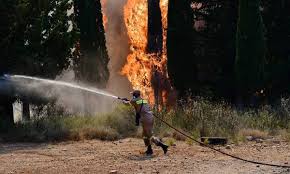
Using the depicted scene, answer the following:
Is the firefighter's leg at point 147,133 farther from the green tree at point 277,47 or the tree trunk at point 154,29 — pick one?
the tree trunk at point 154,29

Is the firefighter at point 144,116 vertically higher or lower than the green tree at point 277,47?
lower

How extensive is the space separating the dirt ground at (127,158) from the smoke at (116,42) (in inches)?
578

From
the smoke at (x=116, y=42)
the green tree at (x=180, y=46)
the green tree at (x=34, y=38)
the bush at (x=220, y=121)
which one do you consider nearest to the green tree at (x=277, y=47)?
the green tree at (x=180, y=46)

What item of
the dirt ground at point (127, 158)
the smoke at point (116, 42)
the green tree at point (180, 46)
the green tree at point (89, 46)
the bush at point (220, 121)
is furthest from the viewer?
the smoke at point (116, 42)

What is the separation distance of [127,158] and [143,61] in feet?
48.8

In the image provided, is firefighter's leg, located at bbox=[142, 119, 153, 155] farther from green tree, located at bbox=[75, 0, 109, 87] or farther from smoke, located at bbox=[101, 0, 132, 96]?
smoke, located at bbox=[101, 0, 132, 96]

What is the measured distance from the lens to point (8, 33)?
17.0 m

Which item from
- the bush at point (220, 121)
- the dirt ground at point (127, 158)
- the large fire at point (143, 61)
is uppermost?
the large fire at point (143, 61)

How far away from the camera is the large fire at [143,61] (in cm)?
2602

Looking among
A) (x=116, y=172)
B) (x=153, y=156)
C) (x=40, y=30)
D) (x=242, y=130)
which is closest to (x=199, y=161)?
(x=153, y=156)

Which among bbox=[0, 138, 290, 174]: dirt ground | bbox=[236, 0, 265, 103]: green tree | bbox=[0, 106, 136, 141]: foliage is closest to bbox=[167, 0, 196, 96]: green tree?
bbox=[236, 0, 265, 103]: green tree

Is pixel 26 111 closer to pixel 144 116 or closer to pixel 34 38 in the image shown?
pixel 34 38

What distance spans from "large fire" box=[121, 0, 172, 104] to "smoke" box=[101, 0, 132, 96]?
936mm

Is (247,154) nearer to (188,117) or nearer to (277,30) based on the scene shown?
(188,117)
